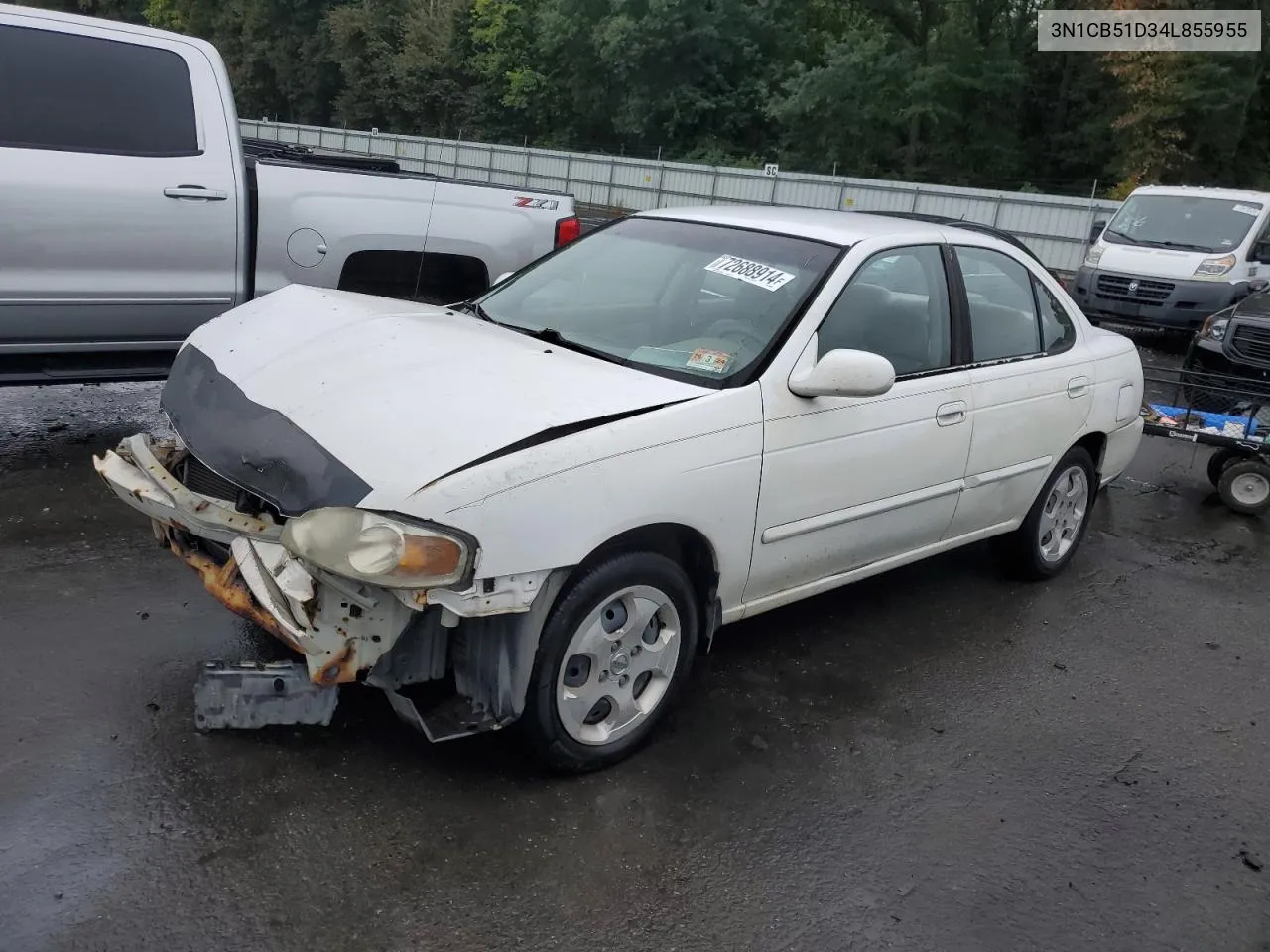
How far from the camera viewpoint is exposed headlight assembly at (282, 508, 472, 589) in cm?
279

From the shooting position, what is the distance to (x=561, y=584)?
309 cm

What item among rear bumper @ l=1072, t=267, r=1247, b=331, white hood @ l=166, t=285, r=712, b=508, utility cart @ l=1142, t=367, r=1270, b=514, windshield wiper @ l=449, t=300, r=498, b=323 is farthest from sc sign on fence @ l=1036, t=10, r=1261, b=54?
white hood @ l=166, t=285, r=712, b=508

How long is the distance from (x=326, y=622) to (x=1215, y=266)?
1314 cm

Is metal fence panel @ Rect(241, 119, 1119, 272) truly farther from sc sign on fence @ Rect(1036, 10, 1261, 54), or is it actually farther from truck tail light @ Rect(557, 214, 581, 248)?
sc sign on fence @ Rect(1036, 10, 1261, 54)

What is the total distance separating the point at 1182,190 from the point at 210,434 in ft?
48.1

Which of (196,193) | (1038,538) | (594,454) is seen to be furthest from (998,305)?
(196,193)

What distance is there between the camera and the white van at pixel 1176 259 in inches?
515

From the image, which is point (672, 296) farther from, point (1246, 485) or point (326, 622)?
point (1246, 485)

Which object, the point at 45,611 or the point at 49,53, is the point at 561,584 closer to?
the point at 45,611

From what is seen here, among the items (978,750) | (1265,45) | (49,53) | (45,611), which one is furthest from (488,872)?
(1265,45)

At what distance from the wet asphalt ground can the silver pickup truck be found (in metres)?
1.14

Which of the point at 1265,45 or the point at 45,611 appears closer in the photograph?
the point at 45,611

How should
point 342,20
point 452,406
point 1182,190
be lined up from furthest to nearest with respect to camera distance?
point 342,20, point 1182,190, point 452,406

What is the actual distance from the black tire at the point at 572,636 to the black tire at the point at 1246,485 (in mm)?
4761
